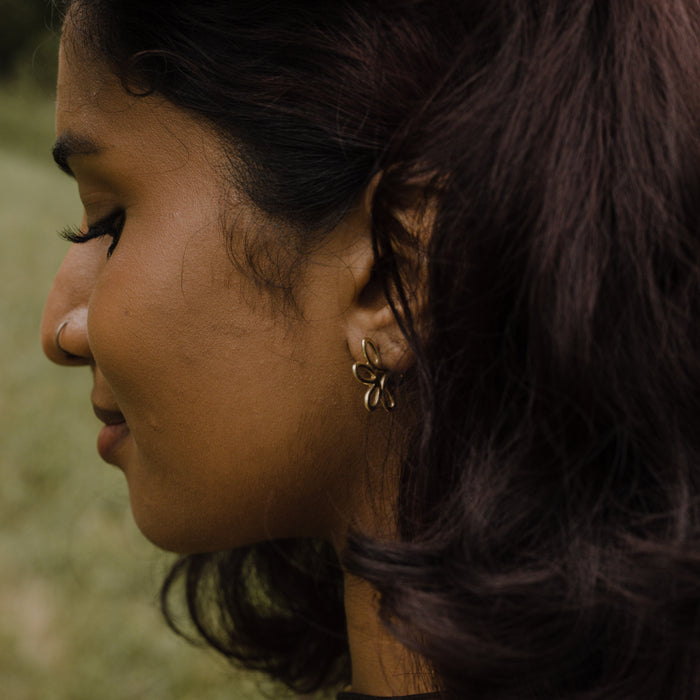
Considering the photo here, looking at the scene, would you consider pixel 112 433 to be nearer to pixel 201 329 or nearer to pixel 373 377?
pixel 201 329

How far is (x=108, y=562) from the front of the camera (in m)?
3.52

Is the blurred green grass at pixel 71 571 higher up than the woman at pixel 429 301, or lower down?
lower down

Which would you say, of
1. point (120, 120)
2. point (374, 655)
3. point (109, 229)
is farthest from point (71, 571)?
point (120, 120)

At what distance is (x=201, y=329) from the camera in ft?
4.72

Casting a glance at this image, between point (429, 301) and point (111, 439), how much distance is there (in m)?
0.77

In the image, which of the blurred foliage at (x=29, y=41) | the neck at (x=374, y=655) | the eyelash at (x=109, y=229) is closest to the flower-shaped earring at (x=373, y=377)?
the neck at (x=374, y=655)

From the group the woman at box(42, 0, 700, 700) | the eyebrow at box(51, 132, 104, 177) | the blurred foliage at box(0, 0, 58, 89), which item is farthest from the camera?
the blurred foliage at box(0, 0, 58, 89)

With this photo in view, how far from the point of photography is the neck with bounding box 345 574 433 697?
1568mm

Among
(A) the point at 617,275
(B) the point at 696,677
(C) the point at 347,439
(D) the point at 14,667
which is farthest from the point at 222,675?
(A) the point at 617,275

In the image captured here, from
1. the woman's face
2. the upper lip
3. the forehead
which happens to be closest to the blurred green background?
the forehead

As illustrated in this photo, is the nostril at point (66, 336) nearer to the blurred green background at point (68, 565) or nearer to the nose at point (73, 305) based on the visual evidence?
the nose at point (73, 305)

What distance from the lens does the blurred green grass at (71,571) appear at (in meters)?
2.98

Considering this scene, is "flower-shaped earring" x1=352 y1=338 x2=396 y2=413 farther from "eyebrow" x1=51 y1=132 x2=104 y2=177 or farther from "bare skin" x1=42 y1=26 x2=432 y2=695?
"eyebrow" x1=51 y1=132 x2=104 y2=177

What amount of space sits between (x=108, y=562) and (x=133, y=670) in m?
0.59
